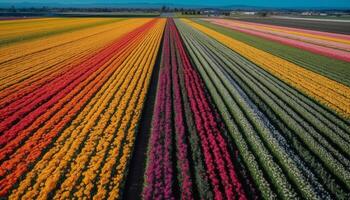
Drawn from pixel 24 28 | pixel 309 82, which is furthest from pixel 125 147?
pixel 24 28

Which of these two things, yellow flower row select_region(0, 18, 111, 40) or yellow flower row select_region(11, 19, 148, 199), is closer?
yellow flower row select_region(11, 19, 148, 199)

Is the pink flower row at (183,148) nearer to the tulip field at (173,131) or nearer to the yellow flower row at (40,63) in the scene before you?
the tulip field at (173,131)

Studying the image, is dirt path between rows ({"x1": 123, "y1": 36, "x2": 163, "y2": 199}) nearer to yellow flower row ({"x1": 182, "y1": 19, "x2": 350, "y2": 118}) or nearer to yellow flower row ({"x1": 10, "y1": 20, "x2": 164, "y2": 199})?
yellow flower row ({"x1": 10, "y1": 20, "x2": 164, "y2": 199})

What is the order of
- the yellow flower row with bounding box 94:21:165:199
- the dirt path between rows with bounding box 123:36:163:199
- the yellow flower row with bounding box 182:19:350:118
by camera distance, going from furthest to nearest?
the yellow flower row with bounding box 182:19:350:118
the dirt path between rows with bounding box 123:36:163:199
the yellow flower row with bounding box 94:21:165:199

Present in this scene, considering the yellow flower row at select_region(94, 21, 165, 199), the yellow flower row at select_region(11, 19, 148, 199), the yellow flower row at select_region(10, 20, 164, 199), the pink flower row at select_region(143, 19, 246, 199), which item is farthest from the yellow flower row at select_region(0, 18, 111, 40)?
the pink flower row at select_region(143, 19, 246, 199)

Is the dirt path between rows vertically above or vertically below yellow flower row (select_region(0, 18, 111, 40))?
above

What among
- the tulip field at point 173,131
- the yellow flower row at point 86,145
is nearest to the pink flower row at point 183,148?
the tulip field at point 173,131

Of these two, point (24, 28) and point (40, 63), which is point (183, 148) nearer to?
point (40, 63)
